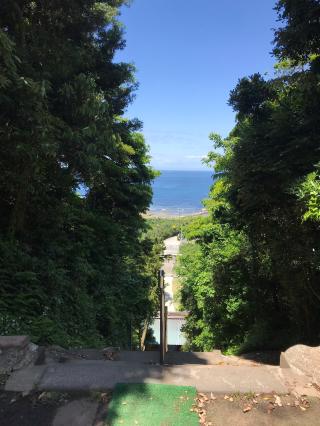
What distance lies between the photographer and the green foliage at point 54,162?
5613 mm

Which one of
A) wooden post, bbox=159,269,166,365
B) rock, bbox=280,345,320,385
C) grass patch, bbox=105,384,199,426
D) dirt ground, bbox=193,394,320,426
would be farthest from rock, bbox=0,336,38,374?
rock, bbox=280,345,320,385

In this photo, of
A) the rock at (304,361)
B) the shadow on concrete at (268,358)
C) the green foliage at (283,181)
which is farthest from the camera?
the shadow on concrete at (268,358)

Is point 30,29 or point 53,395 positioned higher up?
point 30,29

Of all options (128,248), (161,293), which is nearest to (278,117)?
(161,293)

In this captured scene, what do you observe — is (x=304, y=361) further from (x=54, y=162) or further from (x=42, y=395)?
(x=54, y=162)

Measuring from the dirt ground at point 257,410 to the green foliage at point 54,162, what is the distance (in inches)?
111

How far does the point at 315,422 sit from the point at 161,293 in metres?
2.22

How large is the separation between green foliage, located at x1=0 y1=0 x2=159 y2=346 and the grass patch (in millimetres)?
2292

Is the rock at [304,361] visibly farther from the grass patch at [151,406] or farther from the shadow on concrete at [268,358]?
the shadow on concrete at [268,358]

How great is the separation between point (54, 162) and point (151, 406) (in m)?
5.53

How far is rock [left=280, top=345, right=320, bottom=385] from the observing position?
3433 mm

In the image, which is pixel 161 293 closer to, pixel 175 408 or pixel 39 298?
pixel 175 408

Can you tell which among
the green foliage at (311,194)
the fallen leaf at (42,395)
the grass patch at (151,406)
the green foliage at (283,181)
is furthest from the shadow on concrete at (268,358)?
the fallen leaf at (42,395)

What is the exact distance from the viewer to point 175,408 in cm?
292
